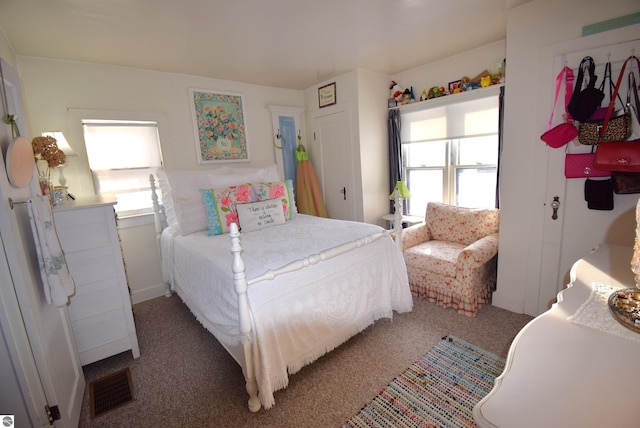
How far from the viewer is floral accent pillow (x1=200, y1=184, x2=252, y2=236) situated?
258 cm

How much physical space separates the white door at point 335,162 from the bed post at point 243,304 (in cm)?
239

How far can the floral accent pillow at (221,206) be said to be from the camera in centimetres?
258

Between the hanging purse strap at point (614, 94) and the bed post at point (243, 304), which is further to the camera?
the hanging purse strap at point (614, 94)

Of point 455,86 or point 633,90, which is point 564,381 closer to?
point 633,90

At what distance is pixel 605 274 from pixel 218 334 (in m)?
2.02

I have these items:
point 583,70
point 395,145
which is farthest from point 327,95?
point 583,70

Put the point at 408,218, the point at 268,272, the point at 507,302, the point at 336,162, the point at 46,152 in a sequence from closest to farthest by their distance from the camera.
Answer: the point at 268,272 → the point at 46,152 → the point at 507,302 → the point at 408,218 → the point at 336,162

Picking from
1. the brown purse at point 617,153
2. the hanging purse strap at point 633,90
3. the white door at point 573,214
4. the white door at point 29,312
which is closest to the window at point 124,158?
the white door at point 29,312

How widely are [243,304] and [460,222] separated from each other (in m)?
2.37

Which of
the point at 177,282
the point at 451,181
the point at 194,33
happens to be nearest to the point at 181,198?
the point at 177,282

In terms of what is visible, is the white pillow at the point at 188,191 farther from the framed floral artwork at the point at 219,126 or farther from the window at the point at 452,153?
the window at the point at 452,153

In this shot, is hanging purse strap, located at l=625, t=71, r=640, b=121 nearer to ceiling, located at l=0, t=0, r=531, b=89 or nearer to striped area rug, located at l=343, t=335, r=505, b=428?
ceiling, located at l=0, t=0, r=531, b=89

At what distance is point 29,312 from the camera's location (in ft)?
4.08

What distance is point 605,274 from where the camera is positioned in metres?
1.24
